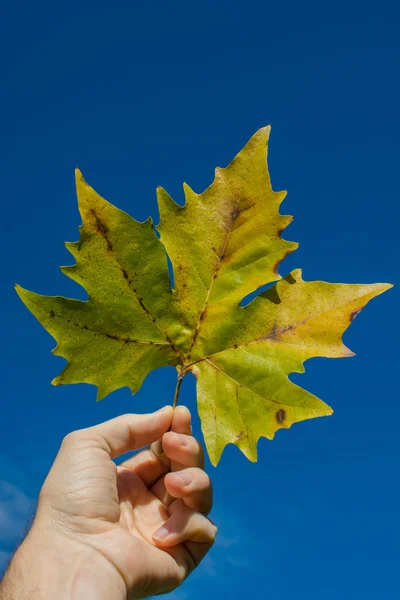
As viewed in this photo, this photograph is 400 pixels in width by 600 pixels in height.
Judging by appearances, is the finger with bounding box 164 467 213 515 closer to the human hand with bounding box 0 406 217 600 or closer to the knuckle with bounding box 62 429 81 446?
the human hand with bounding box 0 406 217 600

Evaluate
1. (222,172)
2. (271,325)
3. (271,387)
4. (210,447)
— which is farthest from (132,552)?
(222,172)

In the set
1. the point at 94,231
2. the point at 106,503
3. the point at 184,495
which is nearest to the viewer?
the point at 94,231

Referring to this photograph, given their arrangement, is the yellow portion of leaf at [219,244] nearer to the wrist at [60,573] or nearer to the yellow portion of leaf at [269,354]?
the yellow portion of leaf at [269,354]

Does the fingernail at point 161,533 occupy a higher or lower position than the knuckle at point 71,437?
lower

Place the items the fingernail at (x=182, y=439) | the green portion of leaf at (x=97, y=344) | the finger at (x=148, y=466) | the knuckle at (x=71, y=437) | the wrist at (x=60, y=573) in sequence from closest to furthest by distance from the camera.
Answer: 1. the green portion of leaf at (x=97, y=344)
2. the wrist at (x=60, y=573)
3. the fingernail at (x=182, y=439)
4. the knuckle at (x=71, y=437)
5. the finger at (x=148, y=466)

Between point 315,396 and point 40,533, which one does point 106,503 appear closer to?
point 40,533

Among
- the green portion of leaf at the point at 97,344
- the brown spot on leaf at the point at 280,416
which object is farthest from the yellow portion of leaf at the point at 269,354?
the green portion of leaf at the point at 97,344

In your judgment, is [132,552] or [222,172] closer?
[222,172]
